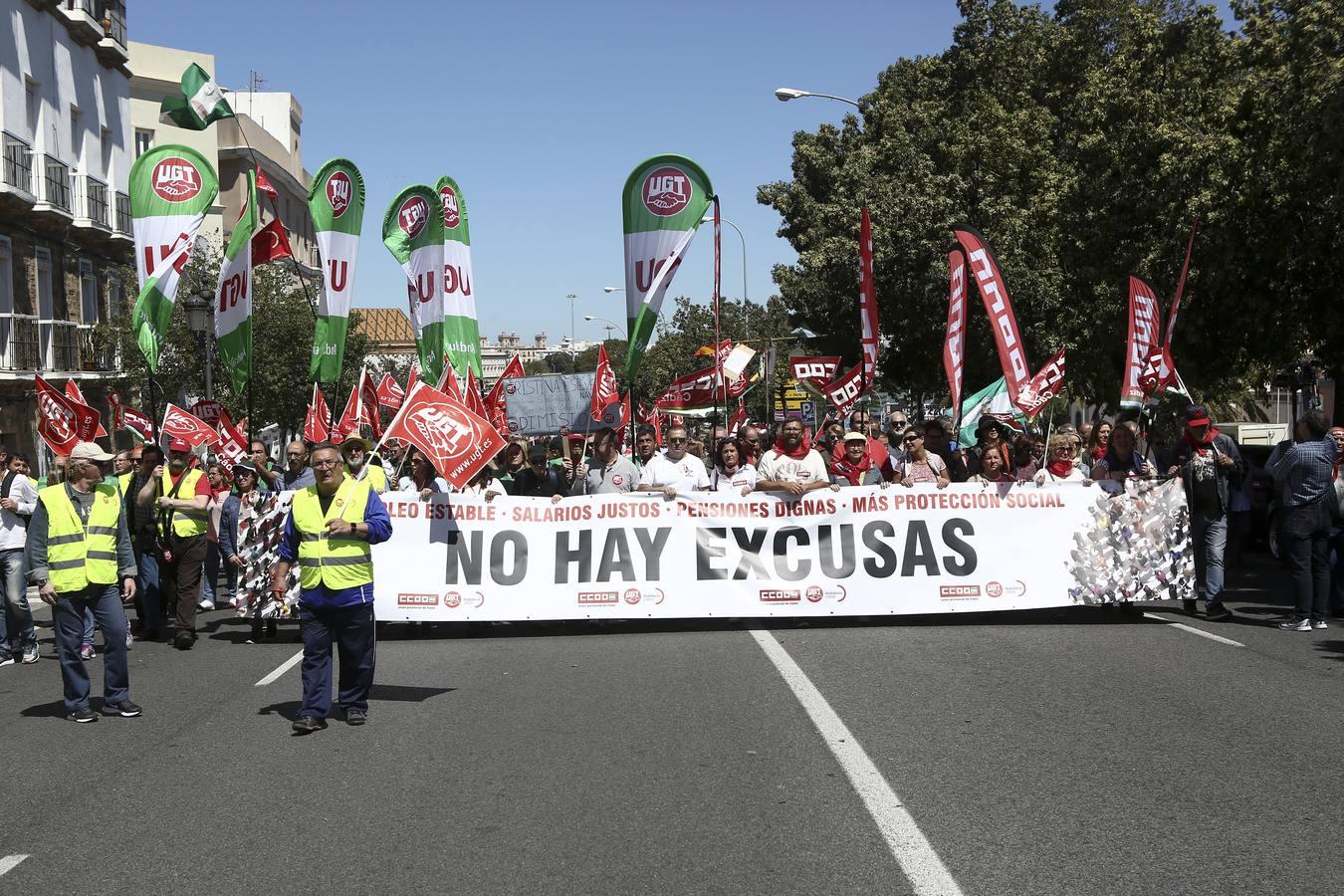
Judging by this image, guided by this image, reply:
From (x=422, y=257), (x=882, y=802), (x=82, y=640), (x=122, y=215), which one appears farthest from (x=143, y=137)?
(x=882, y=802)

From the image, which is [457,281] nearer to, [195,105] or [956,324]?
[195,105]

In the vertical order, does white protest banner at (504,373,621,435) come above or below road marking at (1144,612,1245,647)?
above

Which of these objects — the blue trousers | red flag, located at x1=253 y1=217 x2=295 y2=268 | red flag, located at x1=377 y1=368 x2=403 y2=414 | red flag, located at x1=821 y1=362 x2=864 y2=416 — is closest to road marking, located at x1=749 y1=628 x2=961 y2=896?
the blue trousers

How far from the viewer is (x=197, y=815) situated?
6250 mm

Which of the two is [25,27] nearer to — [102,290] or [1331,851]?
[102,290]

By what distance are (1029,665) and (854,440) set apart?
3.64 m

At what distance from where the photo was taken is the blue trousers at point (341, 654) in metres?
8.13

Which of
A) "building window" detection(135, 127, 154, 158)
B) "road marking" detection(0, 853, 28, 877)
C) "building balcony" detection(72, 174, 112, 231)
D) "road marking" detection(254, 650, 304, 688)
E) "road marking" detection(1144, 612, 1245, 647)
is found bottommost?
"road marking" detection(254, 650, 304, 688)

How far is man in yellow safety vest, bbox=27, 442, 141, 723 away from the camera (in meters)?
8.71

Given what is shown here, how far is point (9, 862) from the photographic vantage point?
564cm

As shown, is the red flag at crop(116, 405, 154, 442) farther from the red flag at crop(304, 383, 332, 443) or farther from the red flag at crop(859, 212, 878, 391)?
the red flag at crop(859, 212, 878, 391)

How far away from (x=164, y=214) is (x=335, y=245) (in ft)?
6.60

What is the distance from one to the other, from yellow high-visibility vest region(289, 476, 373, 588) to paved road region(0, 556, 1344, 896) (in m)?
0.88

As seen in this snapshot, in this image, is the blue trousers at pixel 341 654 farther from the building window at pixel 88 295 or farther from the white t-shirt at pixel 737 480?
the building window at pixel 88 295
